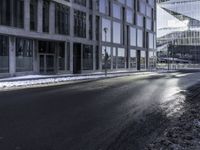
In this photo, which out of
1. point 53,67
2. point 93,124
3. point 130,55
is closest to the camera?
point 93,124

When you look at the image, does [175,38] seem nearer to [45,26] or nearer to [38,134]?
[45,26]

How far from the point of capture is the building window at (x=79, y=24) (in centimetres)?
4898

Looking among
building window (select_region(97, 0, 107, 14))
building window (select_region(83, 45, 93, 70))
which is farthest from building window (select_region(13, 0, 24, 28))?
building window (select_region(97, 0, 107, 14))

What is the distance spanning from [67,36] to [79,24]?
4.23m

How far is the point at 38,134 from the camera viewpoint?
843 centimetres

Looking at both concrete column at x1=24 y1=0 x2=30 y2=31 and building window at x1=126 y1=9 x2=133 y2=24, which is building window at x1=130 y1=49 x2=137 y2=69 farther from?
concrete column at x1=24 y1=0 x2=30 y2=31

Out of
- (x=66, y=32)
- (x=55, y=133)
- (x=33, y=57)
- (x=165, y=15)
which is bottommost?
(x=55, y=133)

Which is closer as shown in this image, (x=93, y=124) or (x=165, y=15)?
(x=93, y=124)

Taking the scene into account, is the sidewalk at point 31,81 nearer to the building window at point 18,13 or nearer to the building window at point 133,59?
the building window at point 18,13

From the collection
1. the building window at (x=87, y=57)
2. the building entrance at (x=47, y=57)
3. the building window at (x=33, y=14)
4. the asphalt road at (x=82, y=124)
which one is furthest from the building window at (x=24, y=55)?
the asphalt road at (x=82, y=124)

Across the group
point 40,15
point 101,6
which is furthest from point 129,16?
point 40,15

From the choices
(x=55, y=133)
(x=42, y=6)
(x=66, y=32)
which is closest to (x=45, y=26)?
(x=42, y=6)

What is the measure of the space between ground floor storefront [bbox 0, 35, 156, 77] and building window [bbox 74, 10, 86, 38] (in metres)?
1.28

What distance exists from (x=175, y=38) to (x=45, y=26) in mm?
129654
